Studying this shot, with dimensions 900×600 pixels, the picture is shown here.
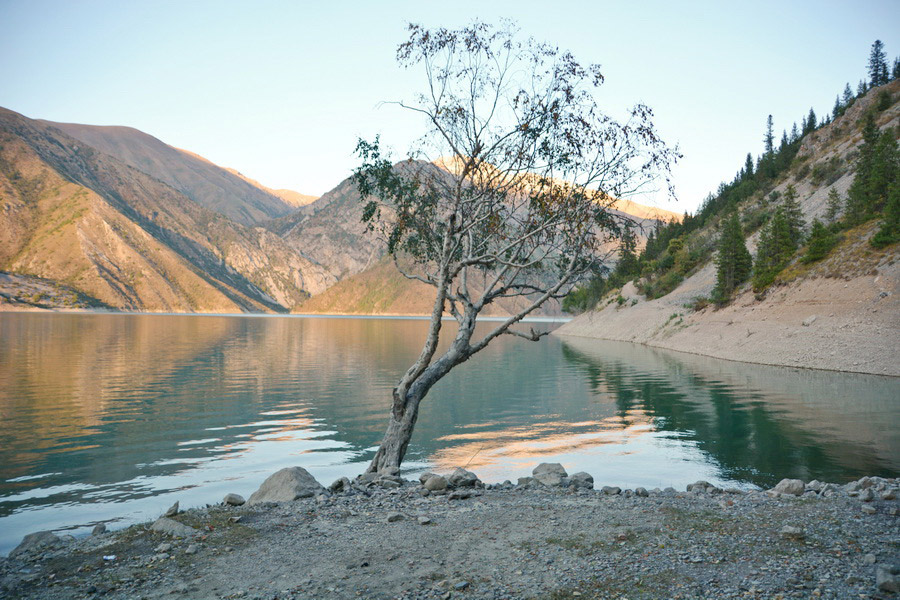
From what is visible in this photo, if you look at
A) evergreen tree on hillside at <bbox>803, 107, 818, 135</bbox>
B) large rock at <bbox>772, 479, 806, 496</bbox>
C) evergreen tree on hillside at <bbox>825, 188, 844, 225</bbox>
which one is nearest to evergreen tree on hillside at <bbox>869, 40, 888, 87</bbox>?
evergreen tree on hillside at <bbox>803, 107, 818, 135</bbox>

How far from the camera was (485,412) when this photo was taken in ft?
99.0

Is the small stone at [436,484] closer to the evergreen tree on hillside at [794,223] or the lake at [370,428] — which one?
the lake at [370,428]

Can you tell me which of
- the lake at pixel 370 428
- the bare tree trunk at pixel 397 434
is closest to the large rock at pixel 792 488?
the lake at pixel 370 428

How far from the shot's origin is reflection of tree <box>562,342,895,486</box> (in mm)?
17781

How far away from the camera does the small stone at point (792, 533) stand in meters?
9.18

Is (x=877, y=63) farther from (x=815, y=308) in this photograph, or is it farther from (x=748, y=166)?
(x=815, y=308)

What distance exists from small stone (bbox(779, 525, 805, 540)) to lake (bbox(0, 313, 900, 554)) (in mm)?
7352

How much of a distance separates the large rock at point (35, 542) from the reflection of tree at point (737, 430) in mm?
17251

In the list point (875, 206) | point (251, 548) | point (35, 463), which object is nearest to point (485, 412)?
point (35, 463)

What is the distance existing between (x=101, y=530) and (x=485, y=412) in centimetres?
2073

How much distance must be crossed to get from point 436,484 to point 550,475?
3419 millimetres

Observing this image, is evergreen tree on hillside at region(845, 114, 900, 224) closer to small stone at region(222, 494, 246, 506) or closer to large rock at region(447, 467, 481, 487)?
large rock at region(447, 467, 481, 487)

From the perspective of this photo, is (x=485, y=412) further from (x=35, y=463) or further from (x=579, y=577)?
(x=579, y=577)

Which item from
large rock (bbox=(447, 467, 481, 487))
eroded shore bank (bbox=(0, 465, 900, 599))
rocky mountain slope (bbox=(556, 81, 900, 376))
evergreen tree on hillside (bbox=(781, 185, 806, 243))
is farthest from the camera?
evergreen tree on hillside (bbox=(781, 185, 806, 243))
